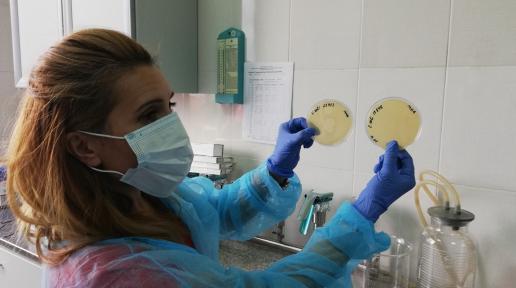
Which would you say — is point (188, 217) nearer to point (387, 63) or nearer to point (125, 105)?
point (125, 105)

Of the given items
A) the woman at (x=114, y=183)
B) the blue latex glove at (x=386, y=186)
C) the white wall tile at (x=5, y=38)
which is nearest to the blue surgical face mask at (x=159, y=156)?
the woman at (x=114, y=183)

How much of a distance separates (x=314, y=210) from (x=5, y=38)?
2282 mm

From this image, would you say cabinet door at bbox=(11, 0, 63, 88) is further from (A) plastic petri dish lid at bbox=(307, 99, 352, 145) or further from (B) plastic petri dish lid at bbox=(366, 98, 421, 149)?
(B) plastic petri dish lid at bbox=(366, 98, 421, 149)

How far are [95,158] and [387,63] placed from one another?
0.87 metres

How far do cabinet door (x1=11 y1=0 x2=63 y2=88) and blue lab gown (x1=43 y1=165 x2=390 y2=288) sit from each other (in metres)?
1.10

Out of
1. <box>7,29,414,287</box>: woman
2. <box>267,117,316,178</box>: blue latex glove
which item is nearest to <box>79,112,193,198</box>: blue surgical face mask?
<box>7,29,414,287</box>: woman

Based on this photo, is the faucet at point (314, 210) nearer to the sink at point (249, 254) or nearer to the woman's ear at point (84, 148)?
the sink at point (249, 254)

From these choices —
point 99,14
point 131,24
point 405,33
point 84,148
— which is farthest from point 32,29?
point 405,33

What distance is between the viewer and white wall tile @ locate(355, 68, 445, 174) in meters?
1.14

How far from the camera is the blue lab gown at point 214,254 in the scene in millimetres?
666

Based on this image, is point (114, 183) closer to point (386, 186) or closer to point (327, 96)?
point (386, 186)

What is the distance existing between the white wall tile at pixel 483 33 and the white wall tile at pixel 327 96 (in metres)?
0.31

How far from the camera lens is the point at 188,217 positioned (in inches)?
37.2

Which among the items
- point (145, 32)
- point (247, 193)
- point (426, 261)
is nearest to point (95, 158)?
point (247, 193)
